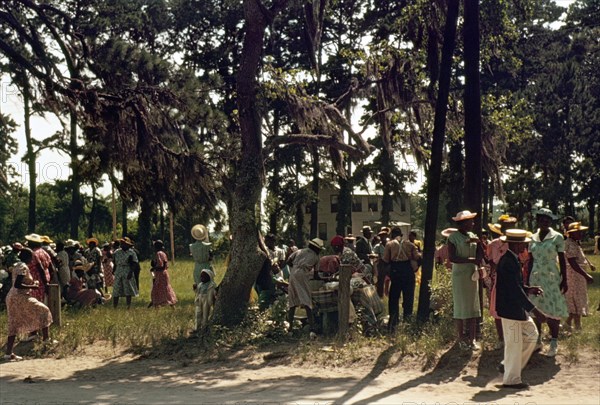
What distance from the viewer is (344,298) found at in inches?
539

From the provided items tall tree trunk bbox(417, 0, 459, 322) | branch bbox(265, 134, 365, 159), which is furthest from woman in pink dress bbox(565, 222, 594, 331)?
branch bbox(265, 134, 365, 159)

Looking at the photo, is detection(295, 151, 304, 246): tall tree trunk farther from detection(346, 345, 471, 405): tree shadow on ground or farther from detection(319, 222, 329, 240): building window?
detection(346, 345, 471, 405): tree shadow on ground

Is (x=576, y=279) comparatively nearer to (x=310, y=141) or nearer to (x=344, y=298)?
(x=344, y=298)

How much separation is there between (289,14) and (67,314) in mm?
30048

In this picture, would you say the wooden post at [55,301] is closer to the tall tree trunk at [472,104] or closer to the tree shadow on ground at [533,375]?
the tall tree trunk at [472,104]

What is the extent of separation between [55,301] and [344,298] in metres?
6.06

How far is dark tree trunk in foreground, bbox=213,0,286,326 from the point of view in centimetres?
1572

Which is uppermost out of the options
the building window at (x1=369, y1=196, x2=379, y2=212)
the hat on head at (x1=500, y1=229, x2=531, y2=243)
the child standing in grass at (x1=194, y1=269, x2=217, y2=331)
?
the building window at (x1=369, y1=196, x2=379, y2=212)

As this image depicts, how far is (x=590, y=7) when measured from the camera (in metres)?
33.0

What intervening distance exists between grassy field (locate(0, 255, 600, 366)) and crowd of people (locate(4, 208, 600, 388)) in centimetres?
34

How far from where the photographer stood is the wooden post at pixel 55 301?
52.5ft

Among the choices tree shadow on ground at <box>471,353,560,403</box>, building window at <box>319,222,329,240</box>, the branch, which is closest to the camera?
tree shadow on ground at <box>471,353,560,403</box>

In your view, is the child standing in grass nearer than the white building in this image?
Yes

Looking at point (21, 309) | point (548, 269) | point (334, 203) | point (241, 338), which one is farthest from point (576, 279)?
point (334, 203)
